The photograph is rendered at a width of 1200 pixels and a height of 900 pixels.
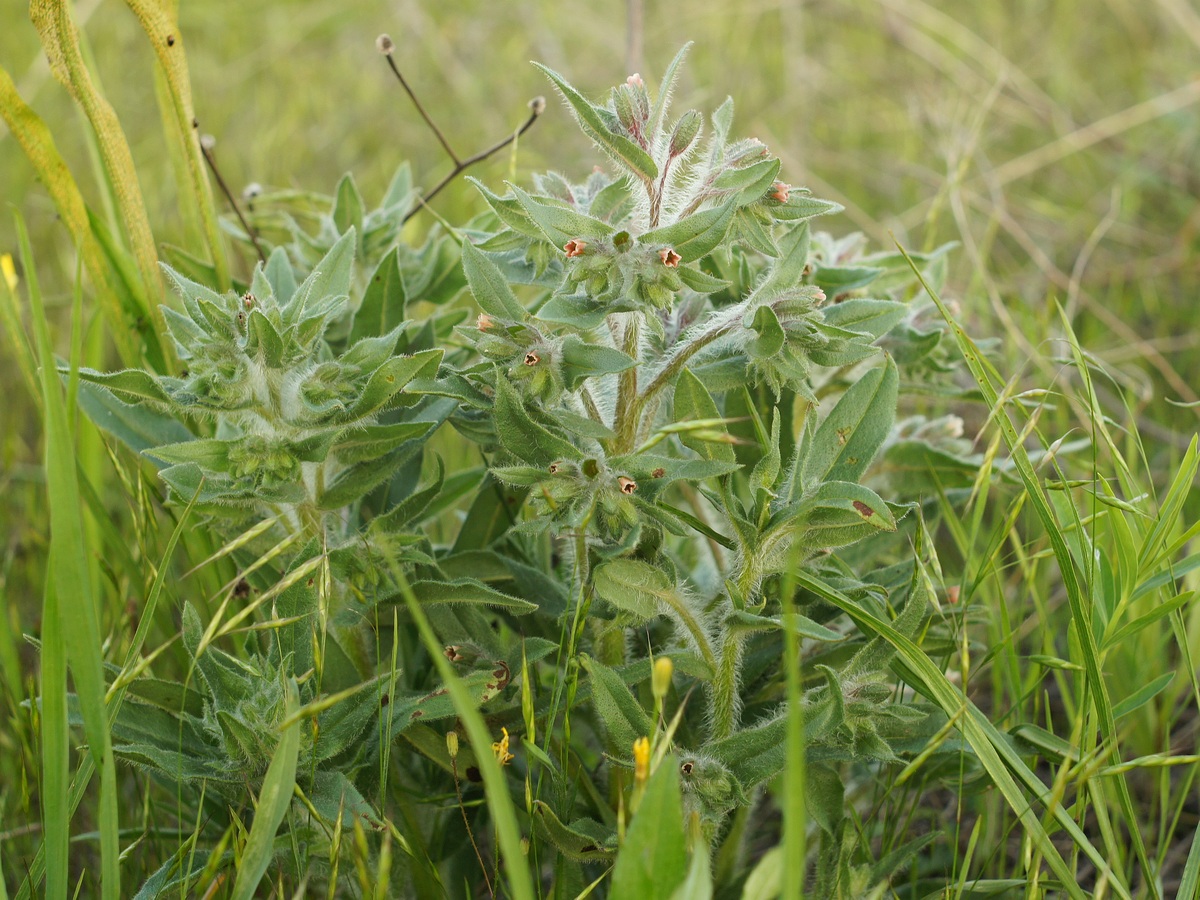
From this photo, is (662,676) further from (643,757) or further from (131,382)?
(131,382)

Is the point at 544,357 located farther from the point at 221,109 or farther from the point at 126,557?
the point at 221,109

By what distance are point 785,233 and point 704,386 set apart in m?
0.38

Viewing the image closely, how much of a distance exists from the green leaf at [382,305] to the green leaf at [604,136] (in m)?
0.57

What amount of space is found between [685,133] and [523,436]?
1.91 feet

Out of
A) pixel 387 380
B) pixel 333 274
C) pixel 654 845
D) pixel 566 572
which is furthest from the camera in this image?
pixel 566 572

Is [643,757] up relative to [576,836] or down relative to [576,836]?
up

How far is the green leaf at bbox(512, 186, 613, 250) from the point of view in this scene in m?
1.78

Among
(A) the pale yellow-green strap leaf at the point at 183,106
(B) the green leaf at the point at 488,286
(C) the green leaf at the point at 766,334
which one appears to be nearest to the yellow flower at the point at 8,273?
(A) the pale yellow-green strap leaf at the point at 183,106

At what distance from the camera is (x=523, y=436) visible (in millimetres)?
1875

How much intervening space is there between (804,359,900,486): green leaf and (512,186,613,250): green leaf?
55cm

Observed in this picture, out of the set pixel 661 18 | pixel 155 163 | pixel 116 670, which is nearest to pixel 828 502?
pixel 116 670

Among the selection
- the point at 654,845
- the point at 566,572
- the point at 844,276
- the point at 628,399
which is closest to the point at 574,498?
the point at 628,399

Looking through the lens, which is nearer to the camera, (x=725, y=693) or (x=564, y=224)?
(x=564, y=224)

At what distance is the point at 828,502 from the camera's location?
1.77 metres
